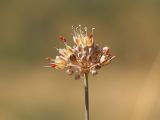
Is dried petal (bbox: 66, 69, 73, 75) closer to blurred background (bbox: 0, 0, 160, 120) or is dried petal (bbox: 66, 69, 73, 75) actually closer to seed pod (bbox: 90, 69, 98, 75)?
seed pod (bbox: 90, 69, 98, 75)

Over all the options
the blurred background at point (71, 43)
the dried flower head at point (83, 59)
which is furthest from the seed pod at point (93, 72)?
the blurred background at point (71, 43)

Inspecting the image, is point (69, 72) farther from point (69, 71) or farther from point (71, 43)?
point (71, 43)

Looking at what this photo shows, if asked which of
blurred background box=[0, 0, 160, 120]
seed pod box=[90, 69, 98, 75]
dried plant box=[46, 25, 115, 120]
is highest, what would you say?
blurred background box=[0, 0, 160, 120]

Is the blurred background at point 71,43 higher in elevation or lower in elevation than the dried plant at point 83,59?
higher

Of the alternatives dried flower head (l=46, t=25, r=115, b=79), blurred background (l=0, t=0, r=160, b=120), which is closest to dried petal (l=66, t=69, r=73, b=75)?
dried flower head (l=46, t=25, r=115, b=79)

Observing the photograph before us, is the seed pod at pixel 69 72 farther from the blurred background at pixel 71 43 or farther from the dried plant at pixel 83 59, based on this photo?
the blurred background at pixel 71 43

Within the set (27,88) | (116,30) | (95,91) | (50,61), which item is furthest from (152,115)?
(50,61)

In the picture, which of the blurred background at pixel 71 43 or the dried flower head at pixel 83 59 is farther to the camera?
the blurred background at pixel 71 43

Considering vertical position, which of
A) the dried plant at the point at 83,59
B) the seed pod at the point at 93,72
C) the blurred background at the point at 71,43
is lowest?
the seed pod at the point at 93,72
